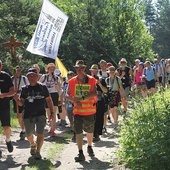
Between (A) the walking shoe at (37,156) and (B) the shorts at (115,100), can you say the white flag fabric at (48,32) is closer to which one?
(B) the shorts at (115,100)

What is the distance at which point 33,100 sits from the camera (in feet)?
24.3

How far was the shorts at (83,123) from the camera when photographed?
24.6 ft

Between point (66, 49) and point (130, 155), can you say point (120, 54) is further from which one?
point (130, 155)

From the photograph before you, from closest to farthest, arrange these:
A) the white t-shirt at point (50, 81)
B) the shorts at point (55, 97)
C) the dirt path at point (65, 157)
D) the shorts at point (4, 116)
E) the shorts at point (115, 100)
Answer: the dirt path at point (65, 157) < the shorts at point (4, 116) < the white t-shirt at point (50, 81) < the shorts at point (55, 97) < the shorts at point (115, 100)

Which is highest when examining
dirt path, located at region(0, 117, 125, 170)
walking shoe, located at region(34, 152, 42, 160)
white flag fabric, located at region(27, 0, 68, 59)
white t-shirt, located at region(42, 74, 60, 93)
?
white flag fabric, located at region(27, 0, 68, 59)

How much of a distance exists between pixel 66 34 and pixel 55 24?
23832mm

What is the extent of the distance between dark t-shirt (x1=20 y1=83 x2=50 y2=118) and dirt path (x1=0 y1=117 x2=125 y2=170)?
0.91 m

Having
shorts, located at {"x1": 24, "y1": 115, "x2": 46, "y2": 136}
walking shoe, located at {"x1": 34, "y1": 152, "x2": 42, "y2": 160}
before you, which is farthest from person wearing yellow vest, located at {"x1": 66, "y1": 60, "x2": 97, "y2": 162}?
walking shoe, located at {"x1": 34, "y1": 152, "x2": 42, "y2": 160}

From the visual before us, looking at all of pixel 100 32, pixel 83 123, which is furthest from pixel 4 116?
pixel 100 32

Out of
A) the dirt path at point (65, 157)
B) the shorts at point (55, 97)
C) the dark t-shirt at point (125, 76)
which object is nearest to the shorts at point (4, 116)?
the dirt path at point (65, 157)

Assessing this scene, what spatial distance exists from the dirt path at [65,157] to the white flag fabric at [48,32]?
2.57 m

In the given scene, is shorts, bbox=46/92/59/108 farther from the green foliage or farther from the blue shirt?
the green foliage

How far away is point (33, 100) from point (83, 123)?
1.06m

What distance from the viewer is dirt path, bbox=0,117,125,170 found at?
7051mm
